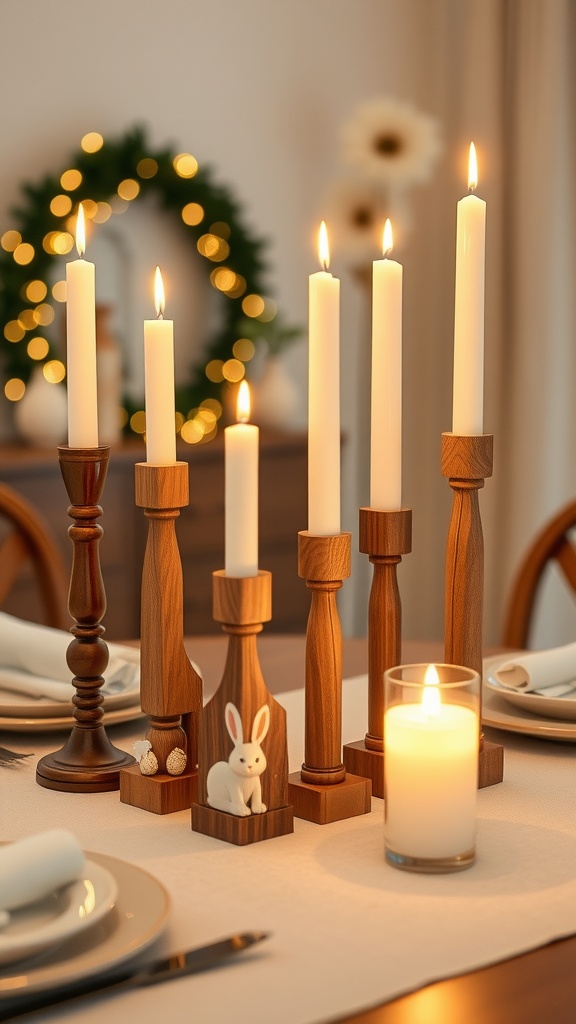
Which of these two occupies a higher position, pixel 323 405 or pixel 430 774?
pixel 323 405

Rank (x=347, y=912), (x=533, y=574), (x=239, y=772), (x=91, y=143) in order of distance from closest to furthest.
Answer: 1. (x=347, y=912)
2. (x=239, y=772)
3. (x=533, y=574)
4. (x=91, y=143)

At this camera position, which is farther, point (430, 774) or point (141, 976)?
point (430, 774)

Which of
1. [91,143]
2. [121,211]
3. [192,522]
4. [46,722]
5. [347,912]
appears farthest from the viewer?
[121,211]

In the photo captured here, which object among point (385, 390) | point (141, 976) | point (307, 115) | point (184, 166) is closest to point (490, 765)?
point (385, 390)

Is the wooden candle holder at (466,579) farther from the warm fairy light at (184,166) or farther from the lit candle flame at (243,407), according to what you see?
the warm fairy light at (184,166)

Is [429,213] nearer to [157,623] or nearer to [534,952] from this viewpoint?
[157,623]

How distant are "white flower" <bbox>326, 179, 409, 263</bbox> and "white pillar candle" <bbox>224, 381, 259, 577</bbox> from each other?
293 centimetres

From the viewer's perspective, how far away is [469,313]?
1.14 meters

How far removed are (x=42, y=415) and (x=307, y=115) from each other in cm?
135

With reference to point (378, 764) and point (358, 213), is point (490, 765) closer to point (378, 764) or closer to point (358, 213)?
point (378, 764)

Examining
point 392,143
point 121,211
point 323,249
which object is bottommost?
point 323,249

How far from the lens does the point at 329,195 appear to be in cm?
383

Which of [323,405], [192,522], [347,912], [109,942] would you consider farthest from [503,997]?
[192,522]

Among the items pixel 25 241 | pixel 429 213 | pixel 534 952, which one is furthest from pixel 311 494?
pixel 429 213
